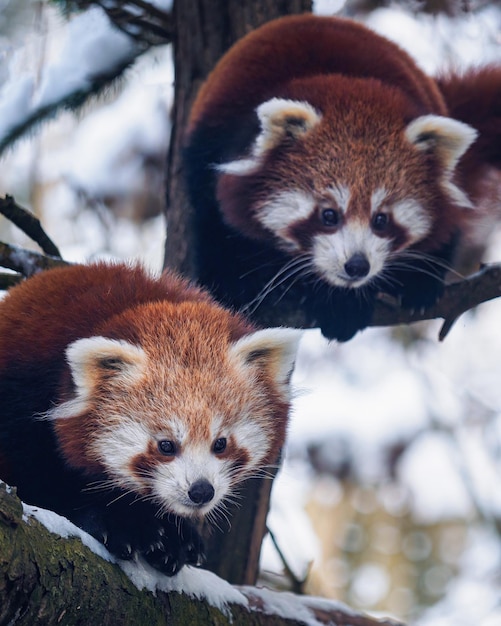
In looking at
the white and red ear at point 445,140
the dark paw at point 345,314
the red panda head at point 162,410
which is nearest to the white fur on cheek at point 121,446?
the red panda head at point 162,410

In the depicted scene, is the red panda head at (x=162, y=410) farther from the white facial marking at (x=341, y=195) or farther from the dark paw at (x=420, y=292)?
the dark paw at (x=420, y=292)

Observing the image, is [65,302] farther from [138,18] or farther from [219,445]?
[138,18]

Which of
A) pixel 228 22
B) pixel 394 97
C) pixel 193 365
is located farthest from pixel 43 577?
pixel 228 22

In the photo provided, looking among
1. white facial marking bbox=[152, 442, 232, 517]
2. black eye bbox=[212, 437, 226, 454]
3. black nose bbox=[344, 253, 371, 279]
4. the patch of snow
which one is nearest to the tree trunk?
black nose bbox=[344, 253, 371, 279]

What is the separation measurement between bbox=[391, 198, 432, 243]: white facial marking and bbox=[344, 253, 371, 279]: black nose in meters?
0.34

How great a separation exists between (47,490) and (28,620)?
2.85 feet

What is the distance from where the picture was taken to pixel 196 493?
2.73 metres

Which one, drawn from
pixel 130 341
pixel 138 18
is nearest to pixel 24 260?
pixel 130 341

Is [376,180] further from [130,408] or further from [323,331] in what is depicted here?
[130,408]

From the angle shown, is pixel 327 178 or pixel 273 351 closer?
pixel 273 351

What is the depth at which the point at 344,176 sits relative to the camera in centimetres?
408

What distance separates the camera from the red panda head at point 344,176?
406cm

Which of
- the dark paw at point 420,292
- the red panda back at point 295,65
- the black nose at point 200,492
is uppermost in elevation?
the red panda back at point 295,65

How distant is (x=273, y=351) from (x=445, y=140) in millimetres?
1654
